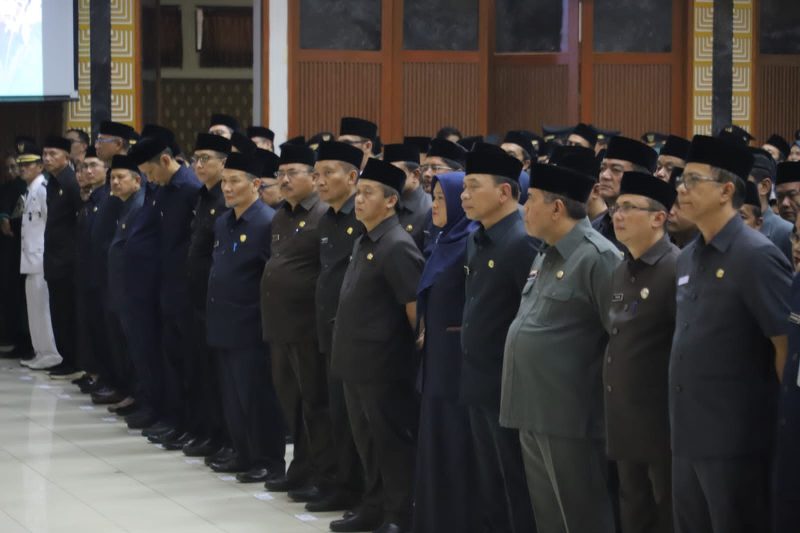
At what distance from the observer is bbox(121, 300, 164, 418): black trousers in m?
8.20

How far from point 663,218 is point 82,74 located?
9160mm

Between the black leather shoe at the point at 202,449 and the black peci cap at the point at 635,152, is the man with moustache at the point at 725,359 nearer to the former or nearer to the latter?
the black peci cap at the point at 635,152

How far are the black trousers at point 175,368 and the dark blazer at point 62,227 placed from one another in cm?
211

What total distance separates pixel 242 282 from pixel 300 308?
19.9 inches

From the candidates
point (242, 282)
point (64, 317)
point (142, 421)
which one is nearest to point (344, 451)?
point (242, 282)

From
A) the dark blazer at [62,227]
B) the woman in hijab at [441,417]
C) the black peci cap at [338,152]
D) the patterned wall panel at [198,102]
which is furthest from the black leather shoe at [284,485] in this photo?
the patterned wall panel at [198,102]

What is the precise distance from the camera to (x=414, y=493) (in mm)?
5664

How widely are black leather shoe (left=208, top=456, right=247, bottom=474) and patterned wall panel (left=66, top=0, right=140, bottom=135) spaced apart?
6.18 m

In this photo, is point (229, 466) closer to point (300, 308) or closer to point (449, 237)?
point (300, 308)

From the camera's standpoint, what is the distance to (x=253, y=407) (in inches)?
277

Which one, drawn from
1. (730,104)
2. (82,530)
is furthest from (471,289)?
(730,104)

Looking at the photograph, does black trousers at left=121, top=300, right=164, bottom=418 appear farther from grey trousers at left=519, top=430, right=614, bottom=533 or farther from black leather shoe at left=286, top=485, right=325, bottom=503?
grey trousers at left=519, top=430, right=614, bottom=533

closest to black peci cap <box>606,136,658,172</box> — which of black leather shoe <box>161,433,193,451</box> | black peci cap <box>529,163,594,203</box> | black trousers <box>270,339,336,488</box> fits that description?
black peci cap <box>529,163,594,203</box>

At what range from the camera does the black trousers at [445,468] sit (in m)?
5.46
